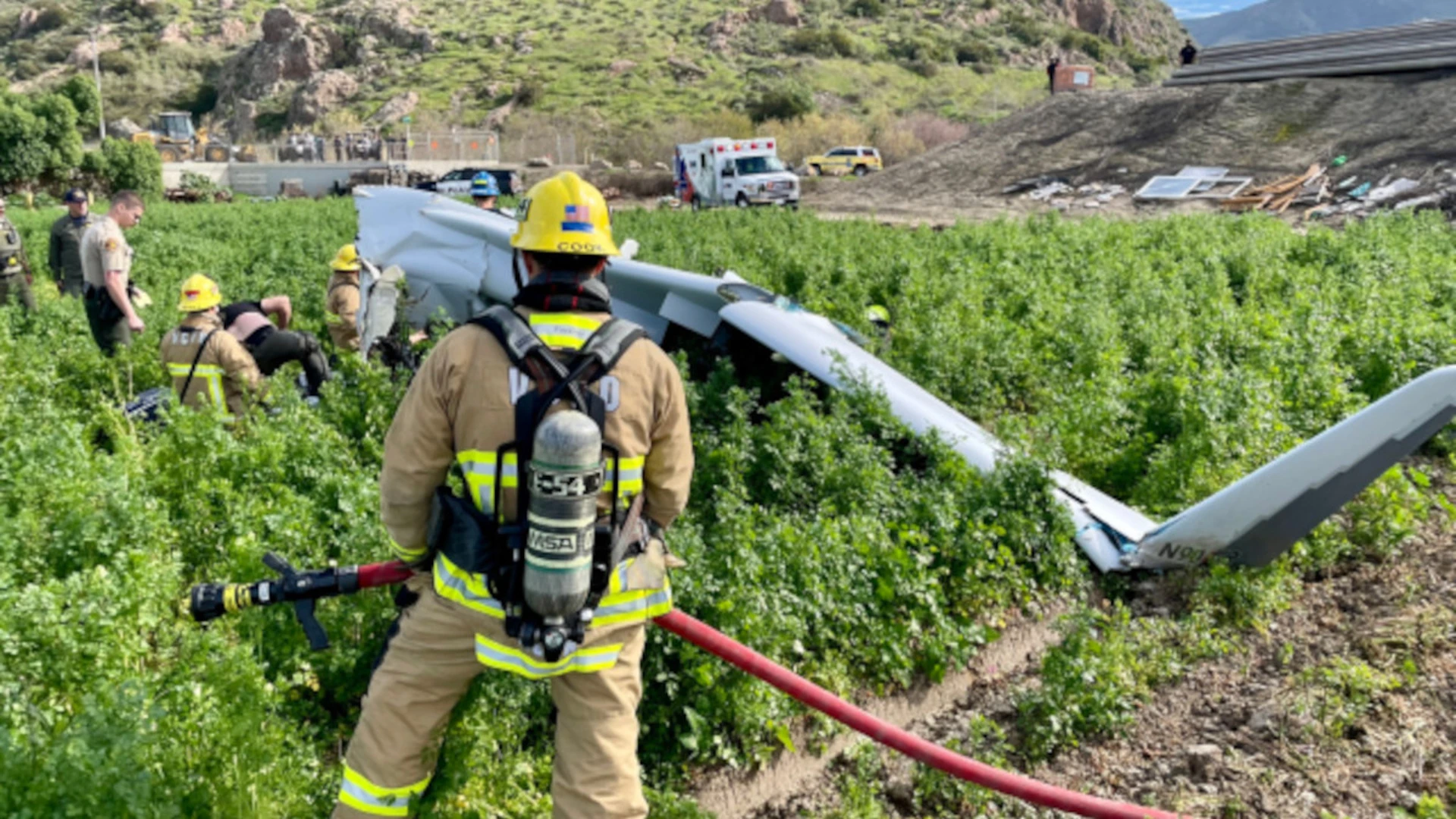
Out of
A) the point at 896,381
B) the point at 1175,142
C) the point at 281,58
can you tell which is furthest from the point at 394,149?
the point at 896,381

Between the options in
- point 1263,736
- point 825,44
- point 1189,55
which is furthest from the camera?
point 825,44

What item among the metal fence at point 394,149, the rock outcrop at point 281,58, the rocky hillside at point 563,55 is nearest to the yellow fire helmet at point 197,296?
the metal fence at point 394,149

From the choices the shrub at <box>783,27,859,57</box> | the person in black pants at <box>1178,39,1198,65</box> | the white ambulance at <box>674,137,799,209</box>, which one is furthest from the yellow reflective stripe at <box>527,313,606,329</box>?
the shrub at <box>783,27,859,57</box>

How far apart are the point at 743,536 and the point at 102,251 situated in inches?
237

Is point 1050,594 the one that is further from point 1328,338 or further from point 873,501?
point 1328,338

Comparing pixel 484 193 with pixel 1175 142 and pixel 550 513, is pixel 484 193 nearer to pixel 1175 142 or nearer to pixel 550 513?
pixel 550 513

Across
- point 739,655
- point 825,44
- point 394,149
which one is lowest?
point 394,149

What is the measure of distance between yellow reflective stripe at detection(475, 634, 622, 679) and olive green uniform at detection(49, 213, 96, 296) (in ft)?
29.7

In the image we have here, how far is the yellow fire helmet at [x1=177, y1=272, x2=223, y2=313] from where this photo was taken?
657cm

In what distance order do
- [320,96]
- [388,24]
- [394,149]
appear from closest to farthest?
1. [394,149]
2. [320,96]
3. [388,24]

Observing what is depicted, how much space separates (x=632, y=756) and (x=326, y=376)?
598cm

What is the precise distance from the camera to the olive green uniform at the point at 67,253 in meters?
9.92

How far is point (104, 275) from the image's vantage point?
Answer: 789cm

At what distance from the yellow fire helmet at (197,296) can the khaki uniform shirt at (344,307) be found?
237cm
